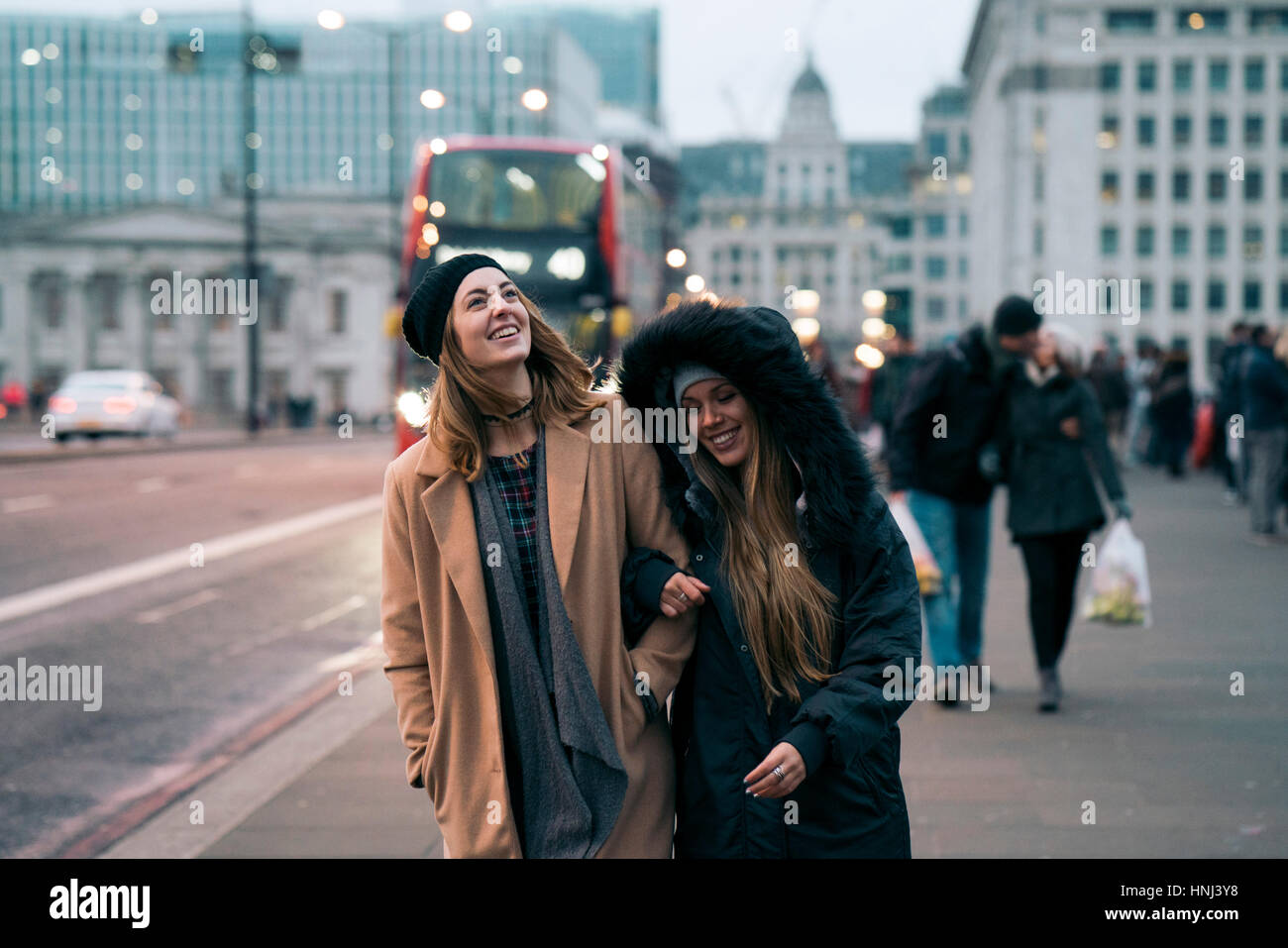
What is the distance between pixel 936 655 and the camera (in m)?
6.71

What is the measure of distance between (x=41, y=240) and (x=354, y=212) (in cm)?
1597

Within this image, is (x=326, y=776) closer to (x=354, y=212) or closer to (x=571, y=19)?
(x=354, y=212)

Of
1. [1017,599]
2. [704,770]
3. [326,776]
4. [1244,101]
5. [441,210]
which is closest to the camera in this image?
[704,770]

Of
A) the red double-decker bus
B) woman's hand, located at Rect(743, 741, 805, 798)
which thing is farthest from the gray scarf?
the red double-decker bus

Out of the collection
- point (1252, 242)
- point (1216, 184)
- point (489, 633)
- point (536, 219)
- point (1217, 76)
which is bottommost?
point (489, 633)

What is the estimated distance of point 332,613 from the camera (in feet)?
32.6

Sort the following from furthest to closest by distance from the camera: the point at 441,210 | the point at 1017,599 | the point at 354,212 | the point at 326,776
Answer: the point at 354,212, the point at 441,210, the point at 1017,599, the point at 326,776

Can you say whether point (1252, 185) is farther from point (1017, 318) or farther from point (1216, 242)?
point (1017, 318)

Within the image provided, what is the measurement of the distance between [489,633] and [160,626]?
7.25 m

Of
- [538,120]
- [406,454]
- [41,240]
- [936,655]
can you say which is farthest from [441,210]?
[538,120]

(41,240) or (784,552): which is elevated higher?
(41,240)

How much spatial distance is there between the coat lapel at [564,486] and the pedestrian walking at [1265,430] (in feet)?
37.0

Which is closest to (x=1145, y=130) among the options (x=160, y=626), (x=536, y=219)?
(x=536, y=219)

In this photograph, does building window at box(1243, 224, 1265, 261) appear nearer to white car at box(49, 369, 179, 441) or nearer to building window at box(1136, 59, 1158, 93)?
building window at box(1136, 59, 1158, 93)
